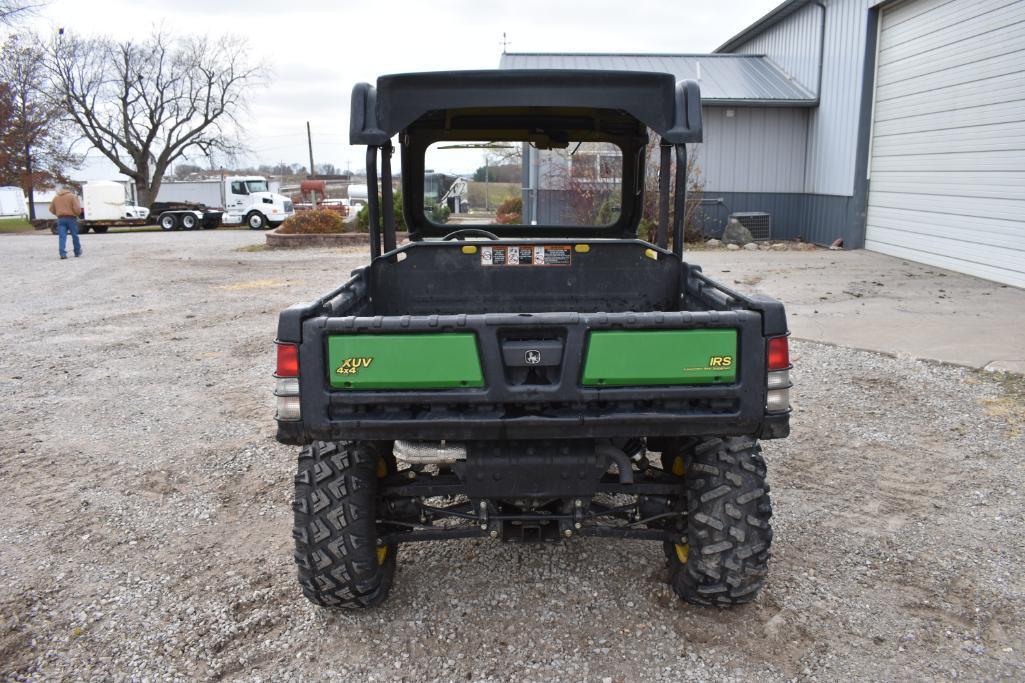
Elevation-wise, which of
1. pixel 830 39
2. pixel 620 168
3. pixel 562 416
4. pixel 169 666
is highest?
pixel 830 39

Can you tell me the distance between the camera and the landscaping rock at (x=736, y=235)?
17375 mm

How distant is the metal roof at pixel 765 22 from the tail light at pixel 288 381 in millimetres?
17558

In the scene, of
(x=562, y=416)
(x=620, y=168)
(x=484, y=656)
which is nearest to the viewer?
(x=562, y=416)

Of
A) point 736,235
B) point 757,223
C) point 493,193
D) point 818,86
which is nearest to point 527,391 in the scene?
point 493,193

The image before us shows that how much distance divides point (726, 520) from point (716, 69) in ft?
62.3

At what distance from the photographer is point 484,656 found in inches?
116

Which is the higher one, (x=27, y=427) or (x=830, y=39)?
(x=830, y=39)

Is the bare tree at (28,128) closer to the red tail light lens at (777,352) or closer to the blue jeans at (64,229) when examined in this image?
the blue jeans at (64,229)

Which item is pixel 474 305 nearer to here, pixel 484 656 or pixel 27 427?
pixel 484 656

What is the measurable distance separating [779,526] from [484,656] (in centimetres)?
176

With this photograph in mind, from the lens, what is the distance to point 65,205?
56.0ft

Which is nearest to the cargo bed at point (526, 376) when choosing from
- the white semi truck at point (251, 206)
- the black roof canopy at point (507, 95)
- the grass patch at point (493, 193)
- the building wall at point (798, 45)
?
the black roof canopy at point (507, 95)

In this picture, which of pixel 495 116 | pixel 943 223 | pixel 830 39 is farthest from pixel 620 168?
pixel 830 39

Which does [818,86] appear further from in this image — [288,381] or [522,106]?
[288,381]
